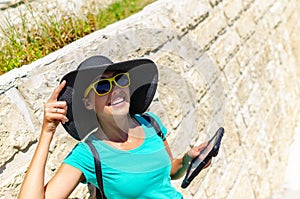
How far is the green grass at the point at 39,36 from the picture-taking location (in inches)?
136

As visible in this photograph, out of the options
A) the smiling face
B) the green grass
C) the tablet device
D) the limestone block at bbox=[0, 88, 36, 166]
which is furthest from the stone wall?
the tablet device

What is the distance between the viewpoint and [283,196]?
5707mm

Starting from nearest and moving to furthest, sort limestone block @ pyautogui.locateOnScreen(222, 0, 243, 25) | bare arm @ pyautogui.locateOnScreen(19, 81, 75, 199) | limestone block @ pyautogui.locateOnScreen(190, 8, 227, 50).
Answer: bare arm @ pyautogui.locateOnScreen(19, 81, 75, 199) → limestone block @ pyautogui.locateOnScreen(190, 8, 227, 50) → limestone block @ pyautogui.locateOnScreen(222, 0, 243, 25)

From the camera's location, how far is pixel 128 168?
234cm

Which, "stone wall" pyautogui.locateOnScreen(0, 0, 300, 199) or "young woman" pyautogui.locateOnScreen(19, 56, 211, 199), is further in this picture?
"stone wall" pyautogui.locateOnScreen(0, 0, 300, 199)

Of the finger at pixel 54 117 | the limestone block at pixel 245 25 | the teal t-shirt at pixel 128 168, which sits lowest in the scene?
the limestone block at pixel 245 25

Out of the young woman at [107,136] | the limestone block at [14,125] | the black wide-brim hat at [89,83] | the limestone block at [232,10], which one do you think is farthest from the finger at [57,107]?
the limestone block at [232,10]

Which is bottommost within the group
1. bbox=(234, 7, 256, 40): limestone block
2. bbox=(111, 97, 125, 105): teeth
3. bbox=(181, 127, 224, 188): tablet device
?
bbox=(234, 7, 256, 40): limestone block

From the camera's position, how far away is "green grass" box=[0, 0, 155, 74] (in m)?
3.46

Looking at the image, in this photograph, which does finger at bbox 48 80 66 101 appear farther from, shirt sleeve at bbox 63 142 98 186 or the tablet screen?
the tablet screen

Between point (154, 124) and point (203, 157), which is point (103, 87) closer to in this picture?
point (154, 124)

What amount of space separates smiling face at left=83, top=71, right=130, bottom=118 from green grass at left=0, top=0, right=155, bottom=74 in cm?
106

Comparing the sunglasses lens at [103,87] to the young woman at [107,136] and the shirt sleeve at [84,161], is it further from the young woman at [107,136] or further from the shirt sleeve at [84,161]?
the shirt sleeve at [84,161]

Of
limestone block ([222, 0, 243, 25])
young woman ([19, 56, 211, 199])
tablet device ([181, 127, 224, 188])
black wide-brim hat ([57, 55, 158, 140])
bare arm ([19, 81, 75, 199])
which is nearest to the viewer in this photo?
bare arm ([19, 81, 75, 199])
